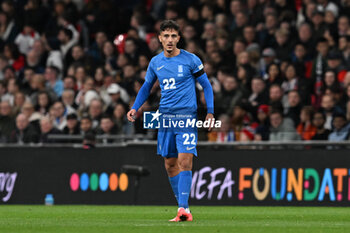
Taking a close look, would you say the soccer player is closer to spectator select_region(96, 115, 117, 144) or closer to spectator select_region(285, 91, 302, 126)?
spectator select_region(285, 91, 302, 126)

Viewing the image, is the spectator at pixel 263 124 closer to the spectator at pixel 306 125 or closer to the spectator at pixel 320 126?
the spectator at pixel 306 125

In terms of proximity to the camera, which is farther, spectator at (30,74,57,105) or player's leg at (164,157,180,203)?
spectator at (30,74,57,105)

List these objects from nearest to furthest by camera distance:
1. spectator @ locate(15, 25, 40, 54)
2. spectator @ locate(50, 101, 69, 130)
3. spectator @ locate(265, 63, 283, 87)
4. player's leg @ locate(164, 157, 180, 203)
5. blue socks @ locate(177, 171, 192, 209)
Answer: blue socks @ locate(177, 171, 192, 209), player's leg @ locate(164, 157, 180, 203), spectator @ locate(265, 63, 283, 87), spectator @ locate(50, 101, 69, 130), spectator @ locate(15, 25, 40, 54)

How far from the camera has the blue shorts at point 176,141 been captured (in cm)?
1075

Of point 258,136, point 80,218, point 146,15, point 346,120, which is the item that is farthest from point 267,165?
point 146,15

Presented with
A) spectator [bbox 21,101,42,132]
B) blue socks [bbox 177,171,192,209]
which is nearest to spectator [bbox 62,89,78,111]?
spectator [bbox 21,101,42,132]

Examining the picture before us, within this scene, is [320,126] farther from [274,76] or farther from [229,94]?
[229,94]

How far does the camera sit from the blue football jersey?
10.8 m

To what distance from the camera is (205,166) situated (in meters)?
15.9

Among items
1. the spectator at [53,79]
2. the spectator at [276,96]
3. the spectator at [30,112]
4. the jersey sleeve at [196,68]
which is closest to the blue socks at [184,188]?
the jersey sleeve at [196,68]

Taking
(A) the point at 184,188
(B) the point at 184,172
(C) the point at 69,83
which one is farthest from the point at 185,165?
(C) the point at 69,83

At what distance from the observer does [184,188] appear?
10.7 meters

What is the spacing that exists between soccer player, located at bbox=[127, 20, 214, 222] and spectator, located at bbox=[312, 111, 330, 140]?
191 inches

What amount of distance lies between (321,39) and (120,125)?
4.13m
